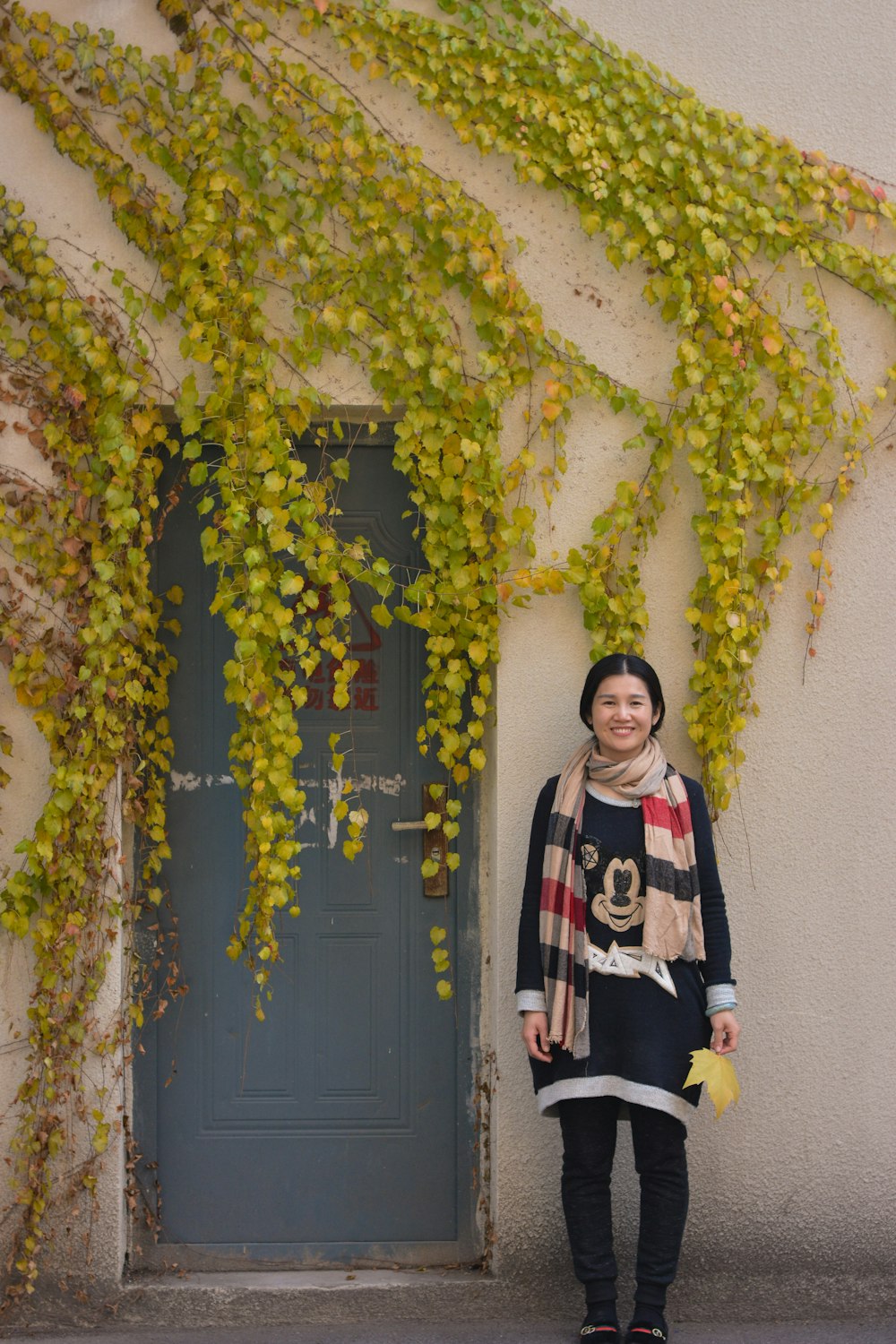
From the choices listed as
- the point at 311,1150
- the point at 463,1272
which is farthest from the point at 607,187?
the point at 463,1272

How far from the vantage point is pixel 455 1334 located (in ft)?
9.16

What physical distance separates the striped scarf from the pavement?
2.66 ft

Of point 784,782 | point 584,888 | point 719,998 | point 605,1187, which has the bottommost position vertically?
point 605,1187

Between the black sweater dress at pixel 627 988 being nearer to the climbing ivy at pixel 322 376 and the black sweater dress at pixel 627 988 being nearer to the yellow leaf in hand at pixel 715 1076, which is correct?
the yellow leaf in hand at pixel 715 1076

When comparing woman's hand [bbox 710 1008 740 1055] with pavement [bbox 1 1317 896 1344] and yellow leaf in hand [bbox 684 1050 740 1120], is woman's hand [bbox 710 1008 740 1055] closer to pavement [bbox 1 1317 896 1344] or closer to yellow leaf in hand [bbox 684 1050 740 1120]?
yellow leaf in hand [bbox 684 1050 740 1120]

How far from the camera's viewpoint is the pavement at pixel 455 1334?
2768 millimetres

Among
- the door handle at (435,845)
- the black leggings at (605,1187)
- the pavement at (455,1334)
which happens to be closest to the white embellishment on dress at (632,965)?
the black leggings at (605,1187)

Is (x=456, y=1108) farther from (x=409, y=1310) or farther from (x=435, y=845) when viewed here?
(x=435, y=845)

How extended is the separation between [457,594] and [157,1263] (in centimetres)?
198

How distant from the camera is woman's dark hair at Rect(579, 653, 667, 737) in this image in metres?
2.70

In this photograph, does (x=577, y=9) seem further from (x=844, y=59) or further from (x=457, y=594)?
(x=457, y=594)

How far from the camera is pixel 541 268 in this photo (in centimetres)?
304

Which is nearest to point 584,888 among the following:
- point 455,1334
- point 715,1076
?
point 715,1076

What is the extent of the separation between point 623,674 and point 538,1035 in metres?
0.87
